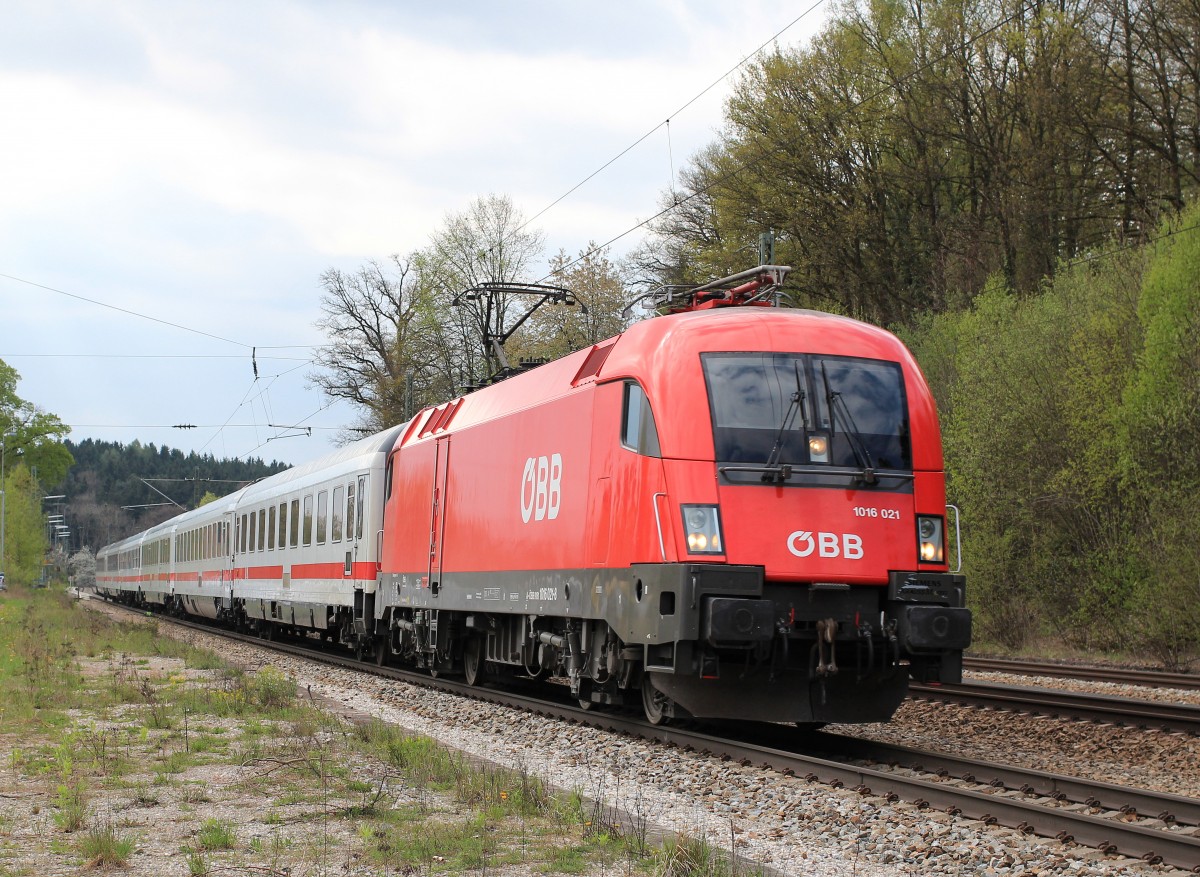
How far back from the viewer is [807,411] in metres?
10.5

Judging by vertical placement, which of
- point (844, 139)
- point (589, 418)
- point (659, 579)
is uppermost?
point (844, 139)

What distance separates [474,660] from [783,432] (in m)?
7.89

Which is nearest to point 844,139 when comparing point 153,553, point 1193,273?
point 1193,273

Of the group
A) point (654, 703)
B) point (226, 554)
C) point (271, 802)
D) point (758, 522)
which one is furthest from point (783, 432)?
point (226, 554)

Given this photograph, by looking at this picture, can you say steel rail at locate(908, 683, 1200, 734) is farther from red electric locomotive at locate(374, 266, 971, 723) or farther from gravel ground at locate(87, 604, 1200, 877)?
red electric locomotive at locate(374, 266, 971, 723)

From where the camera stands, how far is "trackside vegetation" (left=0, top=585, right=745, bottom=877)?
6.50m

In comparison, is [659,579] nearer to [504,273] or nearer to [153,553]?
[504,273]

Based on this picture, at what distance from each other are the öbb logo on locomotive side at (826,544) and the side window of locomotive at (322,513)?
49.1 feet

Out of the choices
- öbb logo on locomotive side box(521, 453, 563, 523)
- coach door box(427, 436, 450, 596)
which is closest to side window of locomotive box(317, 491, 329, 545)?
coach door box(427, 436, 450, 596)

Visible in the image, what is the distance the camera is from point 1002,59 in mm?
31531

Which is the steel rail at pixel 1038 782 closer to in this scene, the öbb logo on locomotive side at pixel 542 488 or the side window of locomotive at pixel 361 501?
the öbb logo on locomotive side at pixel 542 488

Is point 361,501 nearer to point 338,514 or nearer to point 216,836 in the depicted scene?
point 338,514

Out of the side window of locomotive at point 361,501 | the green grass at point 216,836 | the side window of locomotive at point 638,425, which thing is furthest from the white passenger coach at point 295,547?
the green grass at point 216,836

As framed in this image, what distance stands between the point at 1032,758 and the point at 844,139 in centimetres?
2616
